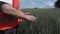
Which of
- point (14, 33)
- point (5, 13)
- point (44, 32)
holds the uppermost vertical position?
point (5, 13)

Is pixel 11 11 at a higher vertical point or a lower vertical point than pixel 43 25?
higher

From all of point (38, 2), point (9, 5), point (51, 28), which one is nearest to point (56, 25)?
point (51, 28)

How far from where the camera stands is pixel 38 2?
244 inches

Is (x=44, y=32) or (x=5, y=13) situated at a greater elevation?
(x=5, y=13)

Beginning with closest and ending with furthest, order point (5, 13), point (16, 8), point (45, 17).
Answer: point (5, 13) → point (16, 8) → point (45, 17)

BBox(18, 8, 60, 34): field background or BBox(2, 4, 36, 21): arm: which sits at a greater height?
BBox(2, 4, 36, 21): arm

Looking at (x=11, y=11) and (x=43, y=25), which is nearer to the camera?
(x=11, y=11)

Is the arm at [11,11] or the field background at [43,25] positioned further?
the field background at [43,25]

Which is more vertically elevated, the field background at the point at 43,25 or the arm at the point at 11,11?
the arm at the point at 11,11

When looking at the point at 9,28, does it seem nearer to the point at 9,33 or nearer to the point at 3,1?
the point at 9,33

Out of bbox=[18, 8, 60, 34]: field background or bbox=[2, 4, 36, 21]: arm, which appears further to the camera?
bbox=[18, 8, 60, 34]: field background

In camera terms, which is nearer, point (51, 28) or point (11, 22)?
point (11, 22)

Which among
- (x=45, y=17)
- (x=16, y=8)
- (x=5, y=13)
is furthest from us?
(x=45, y=17)

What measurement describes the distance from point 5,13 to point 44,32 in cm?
319
